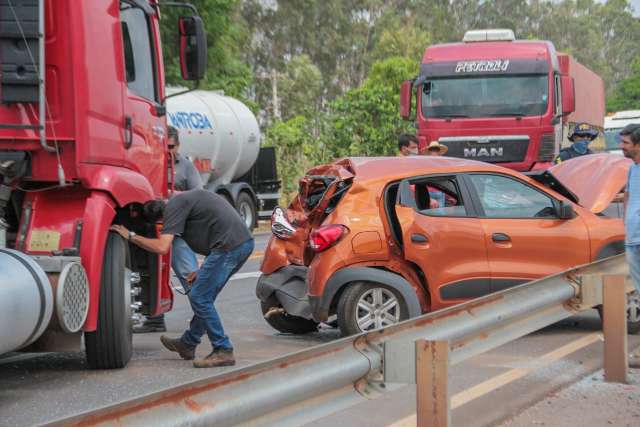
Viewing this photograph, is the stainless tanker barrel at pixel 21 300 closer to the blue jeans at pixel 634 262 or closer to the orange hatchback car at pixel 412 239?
the orange hatchback car at pixel 412 239

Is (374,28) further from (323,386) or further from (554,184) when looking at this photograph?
(323,386)

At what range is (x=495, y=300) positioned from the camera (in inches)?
229

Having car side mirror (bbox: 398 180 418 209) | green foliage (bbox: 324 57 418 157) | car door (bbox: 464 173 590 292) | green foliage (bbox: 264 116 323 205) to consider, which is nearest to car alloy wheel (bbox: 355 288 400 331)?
car side mirror (bbox: 398 180 418 209)

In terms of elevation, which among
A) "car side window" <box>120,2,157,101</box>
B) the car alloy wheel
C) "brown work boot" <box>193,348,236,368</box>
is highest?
"car side window" <box>120,2,157,101</box>

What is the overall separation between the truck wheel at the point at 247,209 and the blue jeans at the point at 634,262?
15905 millimetres

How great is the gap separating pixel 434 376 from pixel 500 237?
509 cm

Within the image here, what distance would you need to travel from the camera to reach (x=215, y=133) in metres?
22.0

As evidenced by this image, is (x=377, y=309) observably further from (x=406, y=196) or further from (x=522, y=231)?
(x=522, y=231)

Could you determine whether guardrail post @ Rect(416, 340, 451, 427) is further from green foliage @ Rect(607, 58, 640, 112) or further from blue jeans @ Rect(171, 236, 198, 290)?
green foliage @ Rect(607, 58, 640, 112)

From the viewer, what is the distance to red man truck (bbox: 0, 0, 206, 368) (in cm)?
715

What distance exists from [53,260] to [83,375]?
120 centimetres

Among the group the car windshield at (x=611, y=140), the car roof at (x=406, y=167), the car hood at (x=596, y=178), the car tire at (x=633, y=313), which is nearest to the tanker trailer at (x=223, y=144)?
the car hood at (x=596, y=178)

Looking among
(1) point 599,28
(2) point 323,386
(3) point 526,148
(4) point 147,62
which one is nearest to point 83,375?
(4) point 147,62

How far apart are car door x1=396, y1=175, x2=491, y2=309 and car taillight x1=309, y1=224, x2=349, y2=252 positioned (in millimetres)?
504
